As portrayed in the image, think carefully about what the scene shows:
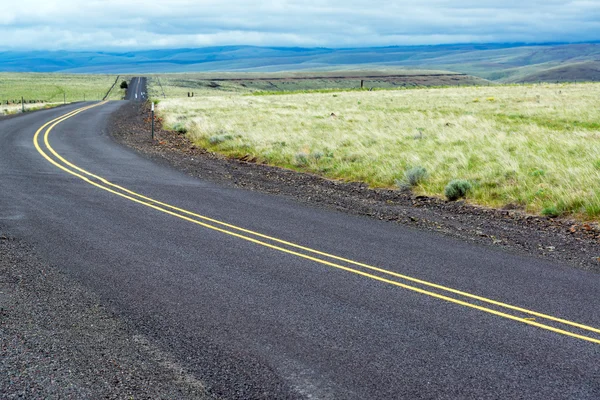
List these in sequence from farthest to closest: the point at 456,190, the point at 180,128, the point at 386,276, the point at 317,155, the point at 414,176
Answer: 1. the point at 180,128
2. the point at 317,155
3. the point at 414,176
4. the point at 456,190
5. the point at 386,276

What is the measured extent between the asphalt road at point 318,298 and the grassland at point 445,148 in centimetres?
384

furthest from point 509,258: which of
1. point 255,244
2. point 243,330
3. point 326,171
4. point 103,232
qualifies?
point 326,171

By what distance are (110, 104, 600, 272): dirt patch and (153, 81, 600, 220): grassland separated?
2.20 feet

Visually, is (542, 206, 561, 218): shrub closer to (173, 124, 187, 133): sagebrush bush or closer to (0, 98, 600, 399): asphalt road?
(0, 98, 600, 399): asphalt road

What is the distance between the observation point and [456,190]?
14.3 metres

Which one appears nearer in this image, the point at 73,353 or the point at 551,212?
the point at 73,353

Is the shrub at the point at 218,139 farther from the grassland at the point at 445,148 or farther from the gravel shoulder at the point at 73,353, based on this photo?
the gravel shoulder at the point at 73,353

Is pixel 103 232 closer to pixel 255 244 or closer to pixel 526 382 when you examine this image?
pixel 255 244

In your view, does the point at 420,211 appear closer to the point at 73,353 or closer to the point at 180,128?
the point at 73,353

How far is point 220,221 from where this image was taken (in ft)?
38.4

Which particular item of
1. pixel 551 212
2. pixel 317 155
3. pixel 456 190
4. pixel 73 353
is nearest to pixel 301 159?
pixel 317 155

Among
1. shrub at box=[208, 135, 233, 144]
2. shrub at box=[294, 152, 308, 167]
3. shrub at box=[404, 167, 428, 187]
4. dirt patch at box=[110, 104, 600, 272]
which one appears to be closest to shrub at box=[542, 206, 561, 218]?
dirt patch at box=[110, 104, 600, 272]

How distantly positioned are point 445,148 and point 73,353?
15943mm

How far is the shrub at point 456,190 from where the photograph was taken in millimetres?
14305
